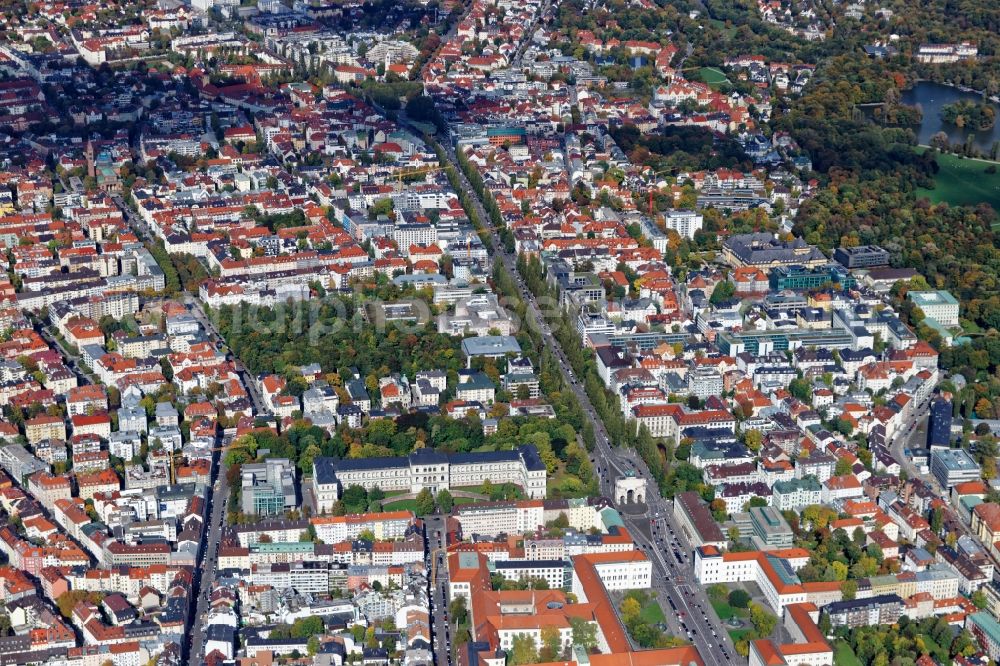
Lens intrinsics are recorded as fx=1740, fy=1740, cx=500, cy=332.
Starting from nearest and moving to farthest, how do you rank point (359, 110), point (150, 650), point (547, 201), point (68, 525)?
1. point (150, 650)
2. point (68, 525)
3. point (547, 201)
4. point (359, 110)

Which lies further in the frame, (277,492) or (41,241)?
(41,241)

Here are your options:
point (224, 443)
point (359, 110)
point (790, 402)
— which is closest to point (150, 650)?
point (224, 443)

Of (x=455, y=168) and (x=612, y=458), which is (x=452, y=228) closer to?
(x=455, y=168)

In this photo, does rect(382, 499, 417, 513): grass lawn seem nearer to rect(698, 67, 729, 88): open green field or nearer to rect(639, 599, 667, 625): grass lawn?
rect(639, 599, 667, 625): grass lawn

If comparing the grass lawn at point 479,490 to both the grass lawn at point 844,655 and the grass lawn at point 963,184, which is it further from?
the grass lawn at point 963,184

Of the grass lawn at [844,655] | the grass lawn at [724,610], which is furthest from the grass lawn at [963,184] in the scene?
the grass lawn at [844,655]

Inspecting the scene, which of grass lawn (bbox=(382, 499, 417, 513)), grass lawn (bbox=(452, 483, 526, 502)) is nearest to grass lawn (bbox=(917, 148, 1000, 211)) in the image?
grass lawn (bbox=(452, 483, 526, 502))

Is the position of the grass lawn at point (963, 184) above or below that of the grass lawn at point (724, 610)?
below
